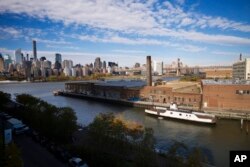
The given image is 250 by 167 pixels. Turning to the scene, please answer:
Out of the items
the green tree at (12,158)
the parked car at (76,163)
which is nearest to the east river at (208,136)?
the parked car at (76,163)

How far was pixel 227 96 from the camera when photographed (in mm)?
26844

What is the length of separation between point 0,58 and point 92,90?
476ft

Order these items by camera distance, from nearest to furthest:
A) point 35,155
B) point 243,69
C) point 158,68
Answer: point 35,155
point 243,69
point 158,68

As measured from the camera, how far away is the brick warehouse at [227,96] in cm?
2589

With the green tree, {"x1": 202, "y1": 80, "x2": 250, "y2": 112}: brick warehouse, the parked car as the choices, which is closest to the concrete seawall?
{"x1": 202, "y1": 80, "x2": 250, "y2": 112}: brick warehouse

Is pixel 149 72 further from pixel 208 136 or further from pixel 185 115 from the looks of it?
pixel 208 136

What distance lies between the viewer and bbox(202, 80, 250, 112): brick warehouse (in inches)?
1019

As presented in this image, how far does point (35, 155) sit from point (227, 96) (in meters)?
22.4

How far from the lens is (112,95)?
139ft

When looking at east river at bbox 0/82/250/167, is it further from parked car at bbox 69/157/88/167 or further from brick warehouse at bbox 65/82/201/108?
brick warehouse at bbox 65/82/201/108

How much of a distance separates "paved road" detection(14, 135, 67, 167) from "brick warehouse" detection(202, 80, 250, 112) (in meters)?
21.0

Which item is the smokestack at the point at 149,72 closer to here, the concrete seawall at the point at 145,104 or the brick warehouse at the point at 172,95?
the brick warehouse at the point at 172,95

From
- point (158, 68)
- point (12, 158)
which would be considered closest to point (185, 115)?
point (12, 158)

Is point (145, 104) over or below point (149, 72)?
below
